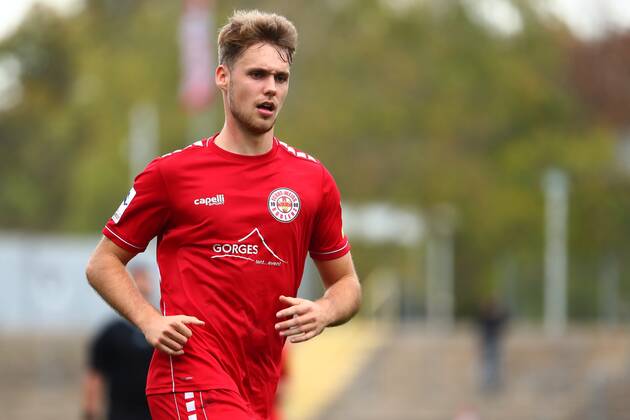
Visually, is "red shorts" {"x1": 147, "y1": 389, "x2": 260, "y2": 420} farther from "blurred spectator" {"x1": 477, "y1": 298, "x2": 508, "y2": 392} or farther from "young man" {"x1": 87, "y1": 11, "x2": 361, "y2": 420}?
"blurred spectator" {"x1": 477, "y1": 298, "x2": 508, "y2": 392}

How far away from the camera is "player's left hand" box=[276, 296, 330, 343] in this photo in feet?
19.3

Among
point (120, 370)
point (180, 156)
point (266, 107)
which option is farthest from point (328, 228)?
point (120, 370)

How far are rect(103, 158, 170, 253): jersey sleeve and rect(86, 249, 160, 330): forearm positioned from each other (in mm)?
92

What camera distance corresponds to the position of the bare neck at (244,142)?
20.0 ft

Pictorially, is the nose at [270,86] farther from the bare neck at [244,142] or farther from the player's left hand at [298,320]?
the player's left hand at [298,320]

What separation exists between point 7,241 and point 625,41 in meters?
25.5

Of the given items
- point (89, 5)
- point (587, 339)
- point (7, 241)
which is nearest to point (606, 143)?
point (587, 339)

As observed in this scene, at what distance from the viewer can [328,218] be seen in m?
6.25

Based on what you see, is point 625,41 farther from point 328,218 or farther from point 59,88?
point 328,218

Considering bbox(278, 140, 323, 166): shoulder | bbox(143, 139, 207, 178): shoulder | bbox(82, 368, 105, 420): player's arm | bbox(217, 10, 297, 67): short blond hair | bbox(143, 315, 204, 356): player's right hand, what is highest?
bbox(217, 10, 297, 67): short blond hair

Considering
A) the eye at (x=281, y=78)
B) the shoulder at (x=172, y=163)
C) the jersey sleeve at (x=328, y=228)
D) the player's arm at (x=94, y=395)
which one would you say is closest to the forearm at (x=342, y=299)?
the jersey sleeve at (x=328, y=228)

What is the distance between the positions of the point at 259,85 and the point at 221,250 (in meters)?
0.69

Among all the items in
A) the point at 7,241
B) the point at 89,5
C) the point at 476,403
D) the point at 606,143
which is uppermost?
the point at 89,5

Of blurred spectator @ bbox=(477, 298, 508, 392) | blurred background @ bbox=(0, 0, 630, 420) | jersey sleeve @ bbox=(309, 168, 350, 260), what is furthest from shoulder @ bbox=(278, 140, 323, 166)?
blurred background @ bbox=(0, 0, 630, 420)
